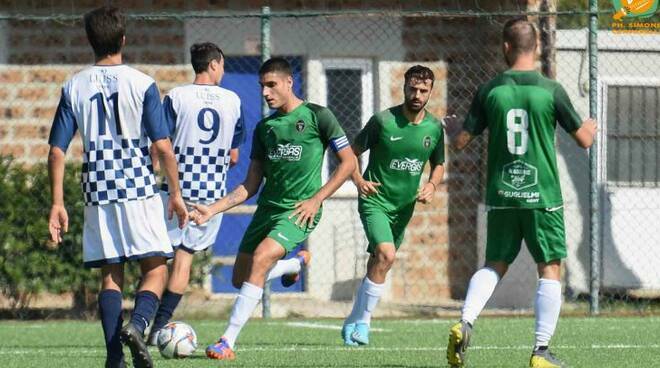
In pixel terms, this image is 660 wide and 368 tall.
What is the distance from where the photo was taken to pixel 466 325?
25.8 feet

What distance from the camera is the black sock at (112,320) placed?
24.7 feet

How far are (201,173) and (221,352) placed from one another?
1853 mm

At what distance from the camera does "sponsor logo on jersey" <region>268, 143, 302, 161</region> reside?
9508mm

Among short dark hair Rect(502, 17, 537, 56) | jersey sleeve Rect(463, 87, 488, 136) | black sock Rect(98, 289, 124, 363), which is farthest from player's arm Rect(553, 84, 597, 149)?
black sock Rect(98, 289, 124, 363)

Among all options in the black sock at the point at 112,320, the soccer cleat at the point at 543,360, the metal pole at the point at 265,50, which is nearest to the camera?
the black sock at the point at 112,320

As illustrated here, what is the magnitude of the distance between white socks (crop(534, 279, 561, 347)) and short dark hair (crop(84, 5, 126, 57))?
→ 8.51 feet

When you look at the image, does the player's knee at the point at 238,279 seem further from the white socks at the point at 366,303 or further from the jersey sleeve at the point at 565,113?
the jersey sleeve at the point at 565,113

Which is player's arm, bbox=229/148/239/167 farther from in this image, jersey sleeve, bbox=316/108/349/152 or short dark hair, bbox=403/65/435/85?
short dark hair, bbox=403/65/435/85

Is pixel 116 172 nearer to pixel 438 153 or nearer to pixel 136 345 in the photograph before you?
pixel 136 345

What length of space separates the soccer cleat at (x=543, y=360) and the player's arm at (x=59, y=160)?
2540mm

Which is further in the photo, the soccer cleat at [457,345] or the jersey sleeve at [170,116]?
the jersey sleeve at [170,116]

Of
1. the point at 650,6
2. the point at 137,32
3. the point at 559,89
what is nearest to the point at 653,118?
the point at 650,6

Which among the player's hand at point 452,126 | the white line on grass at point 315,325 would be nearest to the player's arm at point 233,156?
the white line on grass at point 315,325

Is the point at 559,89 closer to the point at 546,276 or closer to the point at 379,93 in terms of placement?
the point at 546,276
